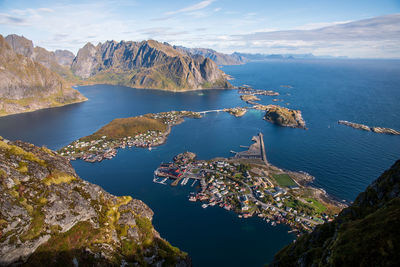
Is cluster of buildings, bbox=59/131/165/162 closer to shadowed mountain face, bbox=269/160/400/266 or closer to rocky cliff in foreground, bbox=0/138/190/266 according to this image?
rocky cliff in foreground, bbox=0/138/190/266

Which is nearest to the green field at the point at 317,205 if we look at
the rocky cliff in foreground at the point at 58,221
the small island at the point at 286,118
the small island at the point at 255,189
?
the small island at the point at 255,189

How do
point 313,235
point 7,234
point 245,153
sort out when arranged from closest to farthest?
1. point 7,234
2. point 313,235
3. point 245,153

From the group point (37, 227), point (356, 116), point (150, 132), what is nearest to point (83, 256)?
point (37, 227)

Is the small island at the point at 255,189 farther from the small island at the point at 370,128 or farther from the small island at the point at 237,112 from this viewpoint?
the small island at the point at 237,112

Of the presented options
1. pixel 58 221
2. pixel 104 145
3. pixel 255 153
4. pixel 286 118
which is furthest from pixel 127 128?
pixel 58 221

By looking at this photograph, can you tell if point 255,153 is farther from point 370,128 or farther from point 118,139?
point 370,128

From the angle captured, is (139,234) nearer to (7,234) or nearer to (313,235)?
(7,234)

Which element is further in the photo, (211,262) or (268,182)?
(268,182)
